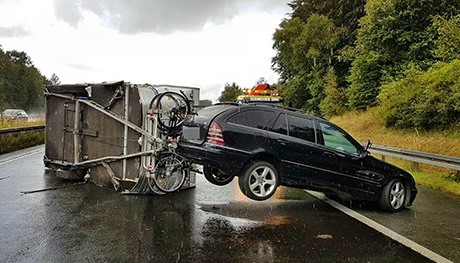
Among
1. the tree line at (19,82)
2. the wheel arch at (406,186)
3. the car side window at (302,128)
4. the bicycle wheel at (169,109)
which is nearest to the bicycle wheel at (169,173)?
the bicycle wheel at (169,109)

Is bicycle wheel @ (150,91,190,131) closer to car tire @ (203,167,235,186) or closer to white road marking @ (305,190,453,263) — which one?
car tire @ (203,167,235,186)

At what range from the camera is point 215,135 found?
564cm

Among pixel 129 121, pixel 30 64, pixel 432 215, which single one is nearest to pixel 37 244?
pixel 129 121

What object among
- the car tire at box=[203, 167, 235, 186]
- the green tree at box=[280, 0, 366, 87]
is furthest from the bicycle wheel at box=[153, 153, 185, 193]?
the green tree at box=[280, 0, 366, 87]

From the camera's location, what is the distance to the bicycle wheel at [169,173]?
6.89 meters

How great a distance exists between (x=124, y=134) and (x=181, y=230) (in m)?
2.91

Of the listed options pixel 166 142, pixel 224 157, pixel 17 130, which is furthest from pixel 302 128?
pixel 17 130

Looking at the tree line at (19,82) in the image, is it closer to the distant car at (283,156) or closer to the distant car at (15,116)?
the distant car at (15,116)

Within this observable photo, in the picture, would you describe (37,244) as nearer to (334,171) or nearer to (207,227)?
(207,227)

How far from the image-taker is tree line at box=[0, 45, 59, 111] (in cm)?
6948

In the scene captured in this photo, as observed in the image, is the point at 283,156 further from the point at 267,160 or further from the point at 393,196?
the point at 393,196

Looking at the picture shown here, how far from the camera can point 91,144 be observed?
25.3 ft

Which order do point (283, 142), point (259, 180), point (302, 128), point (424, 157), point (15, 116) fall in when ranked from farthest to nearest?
point (15, 116)
point (424, 157)
point (302, 128)
point (283, 142)
point (259, 180)

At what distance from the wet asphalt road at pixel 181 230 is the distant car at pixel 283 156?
47 centimetres
